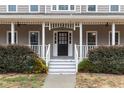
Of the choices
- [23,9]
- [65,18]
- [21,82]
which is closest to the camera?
[21,82]

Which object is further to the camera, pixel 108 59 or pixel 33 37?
pixel 33 37

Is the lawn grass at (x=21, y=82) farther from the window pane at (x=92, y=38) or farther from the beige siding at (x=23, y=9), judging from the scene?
the beige siding at (x=23, y=9)

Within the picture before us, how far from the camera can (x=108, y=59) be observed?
16.7 m

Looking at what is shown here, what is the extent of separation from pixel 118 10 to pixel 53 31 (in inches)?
225

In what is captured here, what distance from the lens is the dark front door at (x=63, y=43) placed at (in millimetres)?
21656

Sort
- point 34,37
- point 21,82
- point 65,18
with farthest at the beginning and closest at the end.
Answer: point 34,37 < point 65,18 < point 21,82

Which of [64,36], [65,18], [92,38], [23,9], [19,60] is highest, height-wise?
[23,9]

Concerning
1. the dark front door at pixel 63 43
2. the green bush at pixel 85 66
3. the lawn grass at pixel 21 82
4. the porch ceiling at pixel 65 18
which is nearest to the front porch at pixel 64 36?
the dark front door at pixel 63 43

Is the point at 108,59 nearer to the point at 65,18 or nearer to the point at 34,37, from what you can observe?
the point at 65,18

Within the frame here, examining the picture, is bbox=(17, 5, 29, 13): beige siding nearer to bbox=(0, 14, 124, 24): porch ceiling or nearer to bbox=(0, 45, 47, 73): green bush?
bbox=(0, 14, 124, 24): porch ceiling

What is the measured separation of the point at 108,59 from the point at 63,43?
19.3 ft

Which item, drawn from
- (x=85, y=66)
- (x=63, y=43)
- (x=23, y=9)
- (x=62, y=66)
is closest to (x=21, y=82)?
(x=62, y=66)
